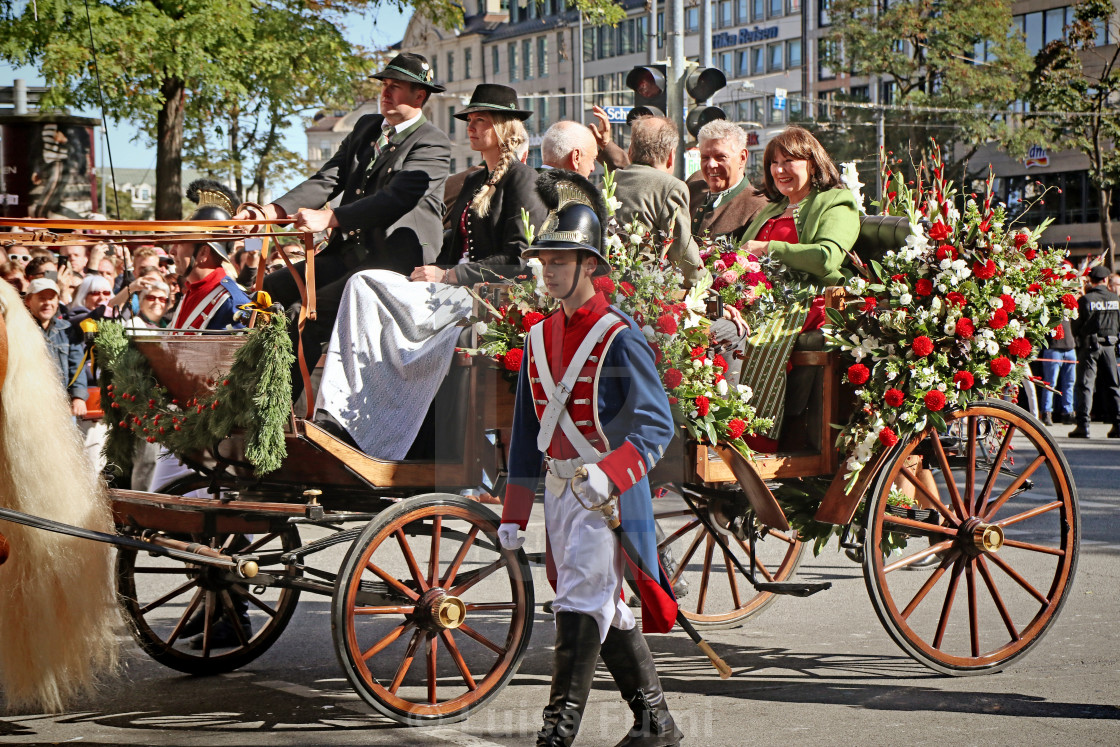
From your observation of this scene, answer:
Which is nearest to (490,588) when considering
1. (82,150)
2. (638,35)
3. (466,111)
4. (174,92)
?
(466,111)

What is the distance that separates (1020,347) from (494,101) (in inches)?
A: 97.1

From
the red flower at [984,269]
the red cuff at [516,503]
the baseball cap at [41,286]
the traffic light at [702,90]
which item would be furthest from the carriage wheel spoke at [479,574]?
the traffic light at [702,90]

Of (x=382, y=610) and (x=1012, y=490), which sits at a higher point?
(x=1012, y=490)

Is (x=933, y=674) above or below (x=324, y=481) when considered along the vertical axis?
below

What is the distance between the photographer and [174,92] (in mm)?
14688

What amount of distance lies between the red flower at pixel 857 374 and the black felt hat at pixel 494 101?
1.78 meters

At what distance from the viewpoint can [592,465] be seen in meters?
4.08

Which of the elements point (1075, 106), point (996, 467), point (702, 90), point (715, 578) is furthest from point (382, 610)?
point (1075, 106)

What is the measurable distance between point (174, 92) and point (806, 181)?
10464mm

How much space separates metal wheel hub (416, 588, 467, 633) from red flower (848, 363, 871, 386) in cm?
185

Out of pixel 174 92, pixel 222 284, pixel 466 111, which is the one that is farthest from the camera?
pixel 174 92

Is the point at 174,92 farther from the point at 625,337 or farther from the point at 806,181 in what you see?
the point at 625,337

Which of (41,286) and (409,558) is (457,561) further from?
(41,286)

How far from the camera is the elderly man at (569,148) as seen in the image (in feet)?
20.2
